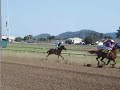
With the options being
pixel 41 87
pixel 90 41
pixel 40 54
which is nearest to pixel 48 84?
pixel 41 87

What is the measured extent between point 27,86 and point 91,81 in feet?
7.93

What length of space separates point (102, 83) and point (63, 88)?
1723 mm

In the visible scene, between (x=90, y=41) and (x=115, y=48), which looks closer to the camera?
(x=115, y=48)

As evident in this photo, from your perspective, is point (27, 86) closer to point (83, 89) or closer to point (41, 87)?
point (41, 87)

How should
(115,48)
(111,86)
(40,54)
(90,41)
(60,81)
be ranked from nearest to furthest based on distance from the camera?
1. (111,86)
2. (60,81)
3. (115,48)
4. (40,54)
5. (90,41)

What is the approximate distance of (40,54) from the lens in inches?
1113

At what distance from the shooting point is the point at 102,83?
37.0 feet

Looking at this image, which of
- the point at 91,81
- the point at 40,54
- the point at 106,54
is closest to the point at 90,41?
the point at 40,54

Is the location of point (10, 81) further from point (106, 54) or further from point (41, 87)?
point (106, 54)

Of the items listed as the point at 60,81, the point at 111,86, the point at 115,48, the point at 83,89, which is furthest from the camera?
the point at 115,48

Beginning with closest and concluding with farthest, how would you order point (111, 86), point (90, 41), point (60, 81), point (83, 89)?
point (83, 89), point (111, 86), point (60, 81), point (90, 41)

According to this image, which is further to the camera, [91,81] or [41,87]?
[91,81]

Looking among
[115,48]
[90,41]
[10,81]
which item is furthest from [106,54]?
[90,41]

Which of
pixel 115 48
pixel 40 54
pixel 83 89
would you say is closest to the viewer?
pixel 83 89
